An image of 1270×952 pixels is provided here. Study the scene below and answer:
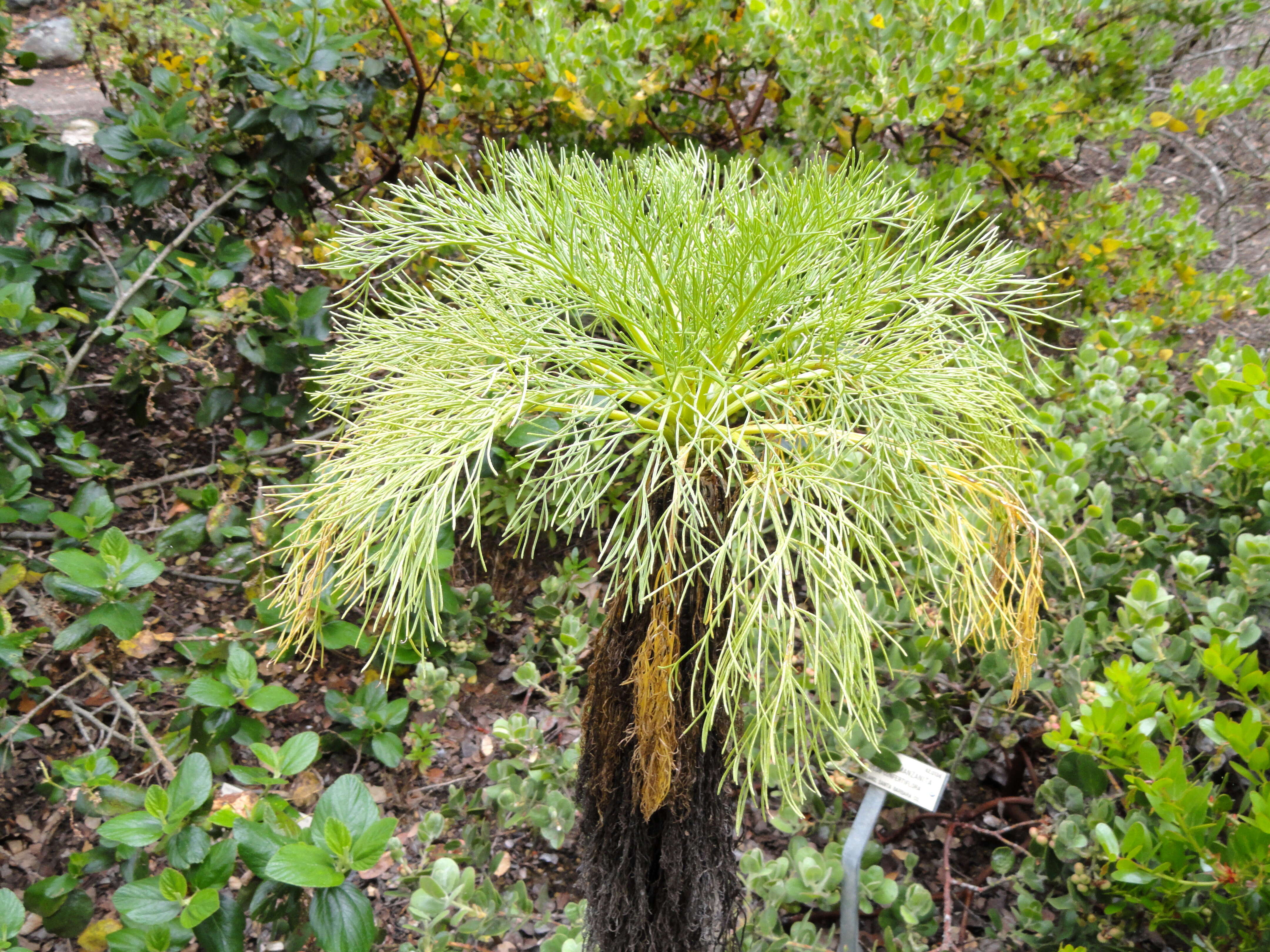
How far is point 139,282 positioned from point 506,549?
48.4 inches

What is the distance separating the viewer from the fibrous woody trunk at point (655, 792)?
0.92 metres

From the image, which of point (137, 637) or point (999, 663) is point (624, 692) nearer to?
point (999, 663)

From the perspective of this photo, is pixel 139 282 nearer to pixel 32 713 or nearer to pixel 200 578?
pixel 200 578

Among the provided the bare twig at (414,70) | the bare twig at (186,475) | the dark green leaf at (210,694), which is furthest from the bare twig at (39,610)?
the bare twig at (414,70)

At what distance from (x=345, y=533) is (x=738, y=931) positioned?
1088 millimetres

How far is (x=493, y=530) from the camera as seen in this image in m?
2.39

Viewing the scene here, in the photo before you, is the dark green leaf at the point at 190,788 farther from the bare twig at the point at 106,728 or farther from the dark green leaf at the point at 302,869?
the bare twig at the point at 106,728

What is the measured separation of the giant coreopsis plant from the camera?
2.75ft

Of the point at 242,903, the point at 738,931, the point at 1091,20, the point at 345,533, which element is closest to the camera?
the point at 345,533

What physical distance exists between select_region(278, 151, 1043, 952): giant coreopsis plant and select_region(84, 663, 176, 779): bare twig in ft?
2.13

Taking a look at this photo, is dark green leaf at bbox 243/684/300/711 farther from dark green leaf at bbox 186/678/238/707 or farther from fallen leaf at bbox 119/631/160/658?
fallen leaf at bbox 119/631/160/658

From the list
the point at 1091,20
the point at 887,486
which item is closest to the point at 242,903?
the point at 887,486

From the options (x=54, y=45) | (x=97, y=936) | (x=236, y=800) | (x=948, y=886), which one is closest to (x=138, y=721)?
(x=236, y=800)

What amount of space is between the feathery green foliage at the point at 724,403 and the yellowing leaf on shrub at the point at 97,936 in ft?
3.00
